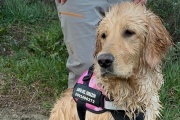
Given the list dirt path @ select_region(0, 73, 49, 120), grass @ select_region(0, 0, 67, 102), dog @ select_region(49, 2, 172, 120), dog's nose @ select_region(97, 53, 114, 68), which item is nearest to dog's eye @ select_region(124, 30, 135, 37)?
dog @ select_region(49, 2, 172, 120)

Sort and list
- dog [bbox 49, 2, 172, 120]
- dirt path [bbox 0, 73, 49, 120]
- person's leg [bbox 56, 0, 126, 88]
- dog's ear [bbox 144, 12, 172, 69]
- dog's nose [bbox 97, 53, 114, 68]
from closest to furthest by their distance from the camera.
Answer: dog's nose [bbox 97, 53, 114, 68] < dog [bbox 49, 2, 172, 120] < dog's ear [bbox 144, 12, 172, 69] < person's leg [bbox 56, 0, 126, 88] < dirt path [bbox 0, 73, 49, 120]

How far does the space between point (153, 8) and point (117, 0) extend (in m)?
1.33

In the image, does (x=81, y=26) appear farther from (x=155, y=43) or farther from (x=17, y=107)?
(x=17, y=107)

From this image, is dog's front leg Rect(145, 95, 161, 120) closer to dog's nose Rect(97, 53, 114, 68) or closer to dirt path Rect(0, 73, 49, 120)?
dog's nose Rect(97, 53, 114, 68)

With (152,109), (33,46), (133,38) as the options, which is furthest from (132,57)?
(33,46)

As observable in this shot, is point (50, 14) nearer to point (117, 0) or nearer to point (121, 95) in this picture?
point (117, 0)

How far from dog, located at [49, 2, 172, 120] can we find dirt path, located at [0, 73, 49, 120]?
1665mm

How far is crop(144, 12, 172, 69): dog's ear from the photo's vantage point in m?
3.83

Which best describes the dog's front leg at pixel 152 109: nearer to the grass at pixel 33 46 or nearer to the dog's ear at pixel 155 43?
the dog's ear at pixel 155 43

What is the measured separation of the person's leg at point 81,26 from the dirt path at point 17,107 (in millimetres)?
935

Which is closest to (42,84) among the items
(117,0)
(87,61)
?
(87,61)

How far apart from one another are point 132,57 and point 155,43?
265 mm

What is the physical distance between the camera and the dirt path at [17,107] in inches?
217

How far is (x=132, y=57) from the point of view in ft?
12.3
